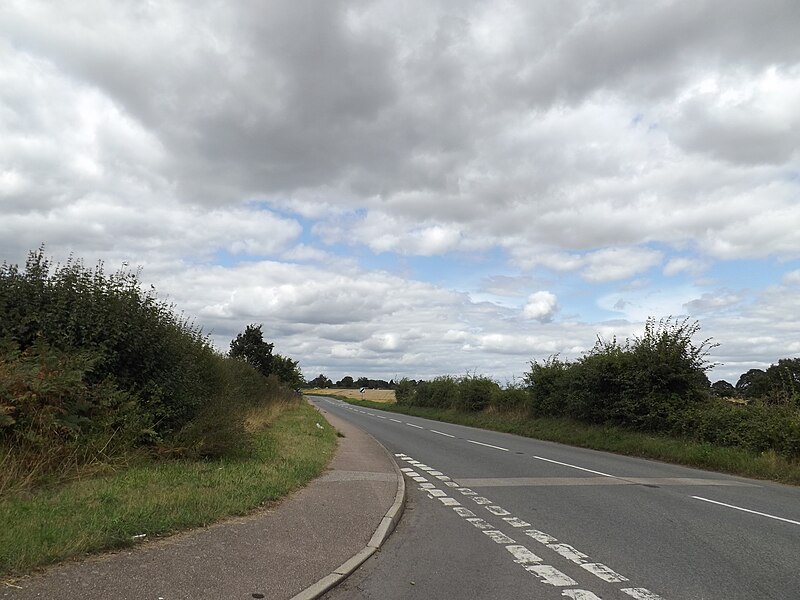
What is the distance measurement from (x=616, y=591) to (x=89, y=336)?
373 inches

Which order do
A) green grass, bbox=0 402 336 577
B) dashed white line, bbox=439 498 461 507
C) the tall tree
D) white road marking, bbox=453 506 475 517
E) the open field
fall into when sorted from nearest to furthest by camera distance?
1. green grass, bbox=0 402 336 577
2. white road marking, bbox=453 506 475 517
3. dashed white line, bbox=439 498 461 507
4. the tall tree
5. the open field

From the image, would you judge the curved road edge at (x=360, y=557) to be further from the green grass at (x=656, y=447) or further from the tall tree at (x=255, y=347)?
the tall tree at (x=255, y=347)

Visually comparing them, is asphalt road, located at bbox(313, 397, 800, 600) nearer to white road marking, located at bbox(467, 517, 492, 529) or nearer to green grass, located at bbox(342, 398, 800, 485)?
white road marking, located at bbox(467, 517, 492, 529)

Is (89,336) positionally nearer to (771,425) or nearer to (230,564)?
(230,564)

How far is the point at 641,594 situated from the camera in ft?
18.4

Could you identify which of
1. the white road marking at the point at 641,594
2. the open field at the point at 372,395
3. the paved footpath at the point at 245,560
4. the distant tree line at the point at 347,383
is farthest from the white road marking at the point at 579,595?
the distant tree line at the point at 347,383

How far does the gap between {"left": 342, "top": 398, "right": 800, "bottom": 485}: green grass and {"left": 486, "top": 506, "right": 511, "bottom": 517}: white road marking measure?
27.5 feet

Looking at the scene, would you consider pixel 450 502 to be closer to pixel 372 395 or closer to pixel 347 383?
pixel 372 395

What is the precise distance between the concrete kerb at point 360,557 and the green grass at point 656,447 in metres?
10.1

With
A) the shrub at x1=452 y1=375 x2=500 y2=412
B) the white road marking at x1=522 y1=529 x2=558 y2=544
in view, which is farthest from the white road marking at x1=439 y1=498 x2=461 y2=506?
the shrub at x1=452 y1=375 x2=500 y2=412

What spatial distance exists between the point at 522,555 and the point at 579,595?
1.48 meters

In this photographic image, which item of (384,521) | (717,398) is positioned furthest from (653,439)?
(384,521)

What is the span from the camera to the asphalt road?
19.2 feet

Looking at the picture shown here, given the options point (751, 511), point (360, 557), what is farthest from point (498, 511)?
point (751, 511)
